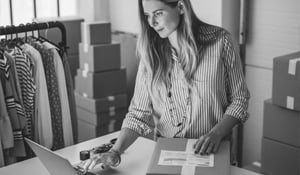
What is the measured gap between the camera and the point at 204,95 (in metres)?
2.17

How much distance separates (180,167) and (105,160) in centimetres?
35

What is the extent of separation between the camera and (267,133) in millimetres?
3223

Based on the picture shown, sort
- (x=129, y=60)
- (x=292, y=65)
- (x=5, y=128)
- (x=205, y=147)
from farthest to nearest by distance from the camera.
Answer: (x=129, y=60) < (x=292, y=65) < (x=5, y=128) < (x=205, y=147)

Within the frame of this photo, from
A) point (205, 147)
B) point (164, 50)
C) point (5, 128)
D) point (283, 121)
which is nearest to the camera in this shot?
point (205, 147)

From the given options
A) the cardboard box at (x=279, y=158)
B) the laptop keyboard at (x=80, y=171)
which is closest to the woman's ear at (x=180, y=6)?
the laptop keyboard at (x=80, y=171)

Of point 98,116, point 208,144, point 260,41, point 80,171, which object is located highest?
point 260,41

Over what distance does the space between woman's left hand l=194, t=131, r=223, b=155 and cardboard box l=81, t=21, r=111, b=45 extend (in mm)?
1901

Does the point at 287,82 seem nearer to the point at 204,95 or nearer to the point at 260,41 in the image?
the point at 260,41

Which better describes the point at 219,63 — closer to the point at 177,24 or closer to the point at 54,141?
the point at 177,24

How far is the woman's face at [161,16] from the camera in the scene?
211cm

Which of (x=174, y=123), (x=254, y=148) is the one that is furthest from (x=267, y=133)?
(x=174, y=123)

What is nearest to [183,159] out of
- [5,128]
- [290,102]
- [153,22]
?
[153,22]

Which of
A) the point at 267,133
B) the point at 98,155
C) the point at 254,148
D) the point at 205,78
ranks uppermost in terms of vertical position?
the point at 205,78

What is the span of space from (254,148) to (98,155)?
2006 mm
